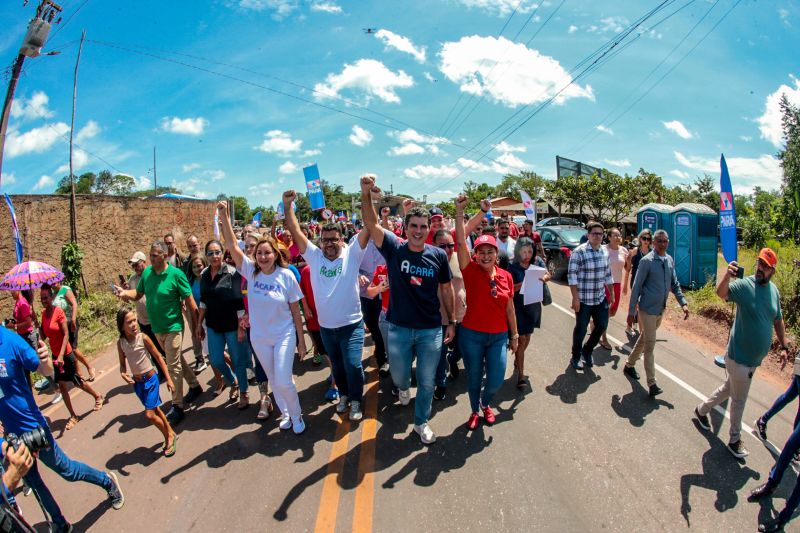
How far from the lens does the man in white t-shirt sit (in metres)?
3.61

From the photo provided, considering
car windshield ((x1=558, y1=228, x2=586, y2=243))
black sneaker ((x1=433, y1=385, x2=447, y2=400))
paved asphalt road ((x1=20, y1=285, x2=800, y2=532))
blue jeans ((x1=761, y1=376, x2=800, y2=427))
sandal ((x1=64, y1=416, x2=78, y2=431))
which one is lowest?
sandal ((x1=64, y1=416, x2=78, y2=431))

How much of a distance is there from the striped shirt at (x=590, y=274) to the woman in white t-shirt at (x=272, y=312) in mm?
3332

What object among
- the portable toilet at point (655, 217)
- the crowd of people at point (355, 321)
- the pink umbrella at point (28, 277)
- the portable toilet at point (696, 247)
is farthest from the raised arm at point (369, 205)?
the portable toilet at point (655, 217)

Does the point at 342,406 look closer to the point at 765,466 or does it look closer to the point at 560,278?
the point at 765,466

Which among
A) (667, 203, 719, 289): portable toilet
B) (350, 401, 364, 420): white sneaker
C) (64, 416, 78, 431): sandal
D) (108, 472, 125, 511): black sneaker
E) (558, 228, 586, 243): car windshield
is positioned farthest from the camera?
(558, 228, 586, 243): car windshield

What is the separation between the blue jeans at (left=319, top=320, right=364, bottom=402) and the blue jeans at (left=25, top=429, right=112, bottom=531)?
6.37ft

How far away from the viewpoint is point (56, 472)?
2.61 metres

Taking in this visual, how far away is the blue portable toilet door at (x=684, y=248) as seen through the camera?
32.9ft

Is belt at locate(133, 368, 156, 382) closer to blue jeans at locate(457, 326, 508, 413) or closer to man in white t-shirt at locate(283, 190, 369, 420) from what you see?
man in white t-shirt at locate(283, 190, 369, 420)

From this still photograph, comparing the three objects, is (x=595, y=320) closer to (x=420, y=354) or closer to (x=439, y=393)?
(x=439, y=393)

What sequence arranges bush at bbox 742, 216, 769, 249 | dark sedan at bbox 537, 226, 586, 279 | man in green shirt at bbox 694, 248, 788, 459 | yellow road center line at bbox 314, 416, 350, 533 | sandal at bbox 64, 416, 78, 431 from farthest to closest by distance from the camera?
bush at bbox 742, 216, 769, 249 → dark sedan at bbox 537, 226, 586, 279 → sandal at bbox 64, 416, 78, 431 → man in green shirt at bbox 694, 248, 788, 459 → yellow road center line at bbox 314, 416, 350, 533

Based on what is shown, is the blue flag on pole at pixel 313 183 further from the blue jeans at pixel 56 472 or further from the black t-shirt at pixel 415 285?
the blue jeans at pixel 56 472

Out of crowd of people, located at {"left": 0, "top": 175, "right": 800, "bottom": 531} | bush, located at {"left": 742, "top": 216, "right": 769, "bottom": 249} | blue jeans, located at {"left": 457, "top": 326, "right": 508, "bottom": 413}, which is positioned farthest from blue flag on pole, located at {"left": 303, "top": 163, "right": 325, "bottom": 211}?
bush, located at {"left": 742, "top": 216, "right": 769, "bottom": 249}

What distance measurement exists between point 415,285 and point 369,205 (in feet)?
2.53
